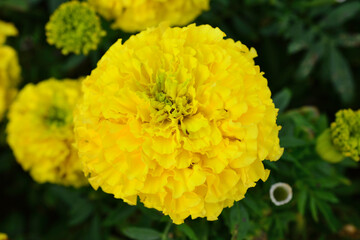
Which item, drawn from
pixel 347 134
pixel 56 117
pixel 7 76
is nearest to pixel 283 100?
pixel 347 134

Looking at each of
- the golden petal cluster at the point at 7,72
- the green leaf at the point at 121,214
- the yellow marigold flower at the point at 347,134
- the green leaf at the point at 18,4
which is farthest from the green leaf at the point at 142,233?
the green leaf at the point at 18,4

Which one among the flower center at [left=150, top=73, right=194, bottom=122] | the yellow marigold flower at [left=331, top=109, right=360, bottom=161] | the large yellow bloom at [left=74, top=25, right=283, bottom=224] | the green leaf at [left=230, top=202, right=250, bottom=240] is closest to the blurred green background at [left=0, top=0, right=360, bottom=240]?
the green leaf at [left=230, top=202, right=250, bottom=240]

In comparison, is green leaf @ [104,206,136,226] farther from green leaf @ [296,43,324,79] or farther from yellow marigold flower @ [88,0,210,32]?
green leaf @ [296,43,324,79]

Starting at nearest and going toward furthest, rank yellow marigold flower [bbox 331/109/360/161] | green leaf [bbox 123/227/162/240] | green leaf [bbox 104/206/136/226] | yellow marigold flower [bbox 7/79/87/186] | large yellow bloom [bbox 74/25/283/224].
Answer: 1. large yellow bloom [bbox 74/25/283/224]
2. yellow marigold flower [bbox 331/109/360/161]
3. green leaf [bbox 123/227/162/240]
4. green leaf [bbox 104/206/136/226]
5. yellow marigold flower [bbox 7/79/87/186]

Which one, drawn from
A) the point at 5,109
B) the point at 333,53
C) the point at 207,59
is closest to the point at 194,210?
the point at 207,59

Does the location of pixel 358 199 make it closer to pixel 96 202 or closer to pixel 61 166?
pixel 96 202
